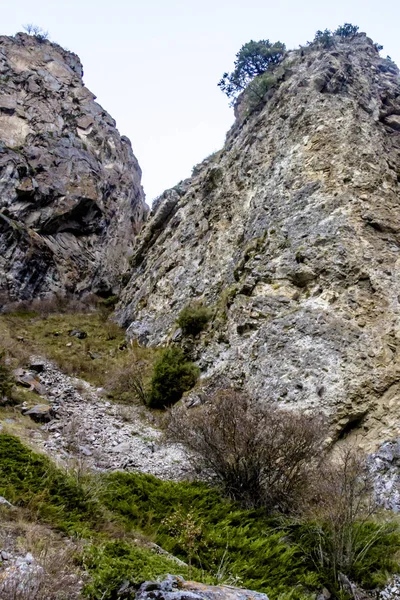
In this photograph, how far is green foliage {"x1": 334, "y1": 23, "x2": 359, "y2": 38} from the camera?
29.3 meters

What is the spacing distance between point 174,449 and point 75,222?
25513 millimetres

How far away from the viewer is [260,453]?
808 centimetres

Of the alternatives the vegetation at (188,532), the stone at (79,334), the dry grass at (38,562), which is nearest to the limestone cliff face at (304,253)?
the stone at (79,334)

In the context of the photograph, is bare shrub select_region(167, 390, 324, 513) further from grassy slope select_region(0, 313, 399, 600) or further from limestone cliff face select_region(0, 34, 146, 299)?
limestone cliff face select_region(0, 34, 146, 299)

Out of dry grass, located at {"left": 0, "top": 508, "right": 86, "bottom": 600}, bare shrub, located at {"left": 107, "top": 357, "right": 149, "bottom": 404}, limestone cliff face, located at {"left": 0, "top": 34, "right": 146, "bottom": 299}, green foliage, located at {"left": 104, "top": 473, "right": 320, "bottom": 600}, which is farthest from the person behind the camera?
limestone cliff face, located at {"left": 0, "top": 34, "right": 146, "bottom": 299}

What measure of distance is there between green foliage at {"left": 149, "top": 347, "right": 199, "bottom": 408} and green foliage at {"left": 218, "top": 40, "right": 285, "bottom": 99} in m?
24.2

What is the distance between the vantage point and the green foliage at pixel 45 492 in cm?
618

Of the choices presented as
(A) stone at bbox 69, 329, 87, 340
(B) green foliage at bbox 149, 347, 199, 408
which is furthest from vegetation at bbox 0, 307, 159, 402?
(B) green foliage at bbox 149, 347, 199, 408

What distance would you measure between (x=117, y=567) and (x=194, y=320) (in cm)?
1320

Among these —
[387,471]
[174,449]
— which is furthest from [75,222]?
[387,471]

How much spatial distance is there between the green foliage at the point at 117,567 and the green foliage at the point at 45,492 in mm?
797

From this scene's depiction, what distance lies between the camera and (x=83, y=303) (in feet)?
98.2

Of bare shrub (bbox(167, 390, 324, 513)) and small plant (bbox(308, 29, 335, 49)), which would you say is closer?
bare shrub (bbox(167, 390, 324, 513))

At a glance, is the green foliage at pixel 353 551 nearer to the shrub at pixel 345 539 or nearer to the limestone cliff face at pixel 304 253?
the shrub at pixel 345 539
